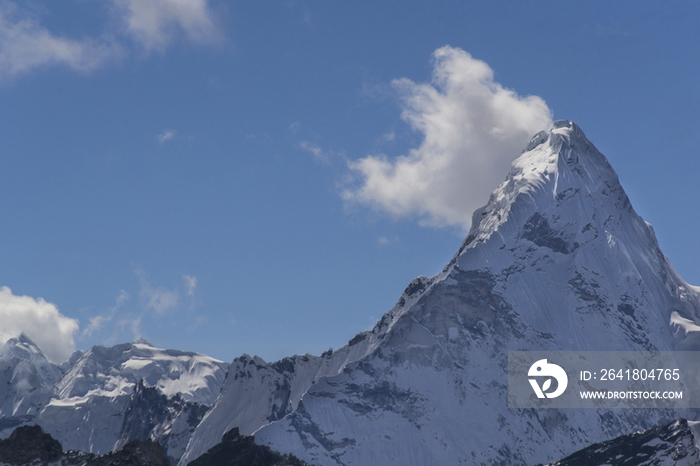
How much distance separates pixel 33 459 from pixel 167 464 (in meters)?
27.3

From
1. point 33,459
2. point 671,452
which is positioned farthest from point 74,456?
point 671,452

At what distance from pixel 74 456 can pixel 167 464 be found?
19.8 metres

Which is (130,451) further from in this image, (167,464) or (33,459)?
(33,459)

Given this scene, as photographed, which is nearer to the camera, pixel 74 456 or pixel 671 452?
pixel 74 456

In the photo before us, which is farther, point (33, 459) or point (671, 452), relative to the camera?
point (671, 452)

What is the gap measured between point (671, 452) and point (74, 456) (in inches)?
5365

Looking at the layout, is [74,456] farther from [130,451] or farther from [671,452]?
[671,452]

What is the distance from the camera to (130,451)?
179250mm

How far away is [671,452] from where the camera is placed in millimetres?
197875

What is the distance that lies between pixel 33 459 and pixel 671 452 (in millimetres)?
143589

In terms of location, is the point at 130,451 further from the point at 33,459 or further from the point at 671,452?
the point at 671,452

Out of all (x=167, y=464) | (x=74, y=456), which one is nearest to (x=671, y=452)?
(x=167, y=464)

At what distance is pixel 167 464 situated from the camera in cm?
18100

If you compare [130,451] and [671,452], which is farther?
[671,452]
